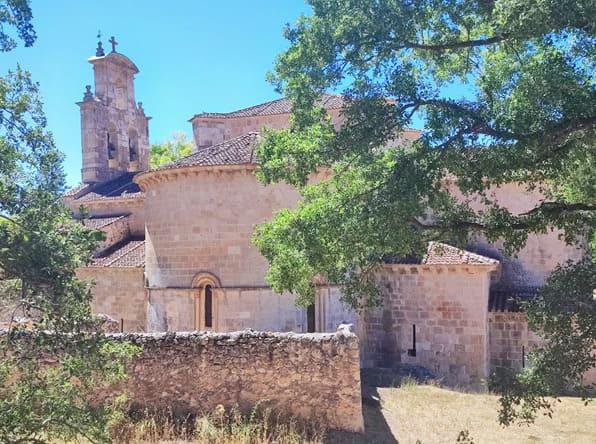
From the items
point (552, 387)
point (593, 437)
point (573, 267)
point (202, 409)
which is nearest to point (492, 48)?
point (573, 267)

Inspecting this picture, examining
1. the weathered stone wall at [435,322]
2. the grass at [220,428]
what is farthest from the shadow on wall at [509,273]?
the grass at [220,428]

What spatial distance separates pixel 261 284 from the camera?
46.4ft

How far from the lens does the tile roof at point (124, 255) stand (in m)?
19.1

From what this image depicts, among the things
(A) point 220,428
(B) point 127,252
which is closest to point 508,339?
(A) point 220,428

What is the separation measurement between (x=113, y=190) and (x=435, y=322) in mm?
15255

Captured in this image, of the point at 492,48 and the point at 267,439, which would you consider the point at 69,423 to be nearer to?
the point at 267,439

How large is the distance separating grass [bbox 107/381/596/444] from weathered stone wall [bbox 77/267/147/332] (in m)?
9.25

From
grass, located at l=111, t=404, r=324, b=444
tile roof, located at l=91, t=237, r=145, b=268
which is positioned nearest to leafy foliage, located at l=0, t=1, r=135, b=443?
grass, located at l=111, t=404, r=324, b=444

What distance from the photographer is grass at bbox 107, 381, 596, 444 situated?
8836 millimetres

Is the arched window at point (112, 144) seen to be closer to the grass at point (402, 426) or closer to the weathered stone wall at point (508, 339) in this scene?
the weathered stone wall at point (508, 339)

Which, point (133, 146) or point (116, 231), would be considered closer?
point (116, 231)

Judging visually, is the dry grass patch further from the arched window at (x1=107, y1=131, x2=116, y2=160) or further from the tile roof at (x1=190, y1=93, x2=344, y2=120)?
the arched window at (x1=107, y1=131, x2=116, y2=160)

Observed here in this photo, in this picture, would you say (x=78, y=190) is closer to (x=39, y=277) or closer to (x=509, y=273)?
(x=509, y=273)

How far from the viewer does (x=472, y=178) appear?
6047 millimetres
